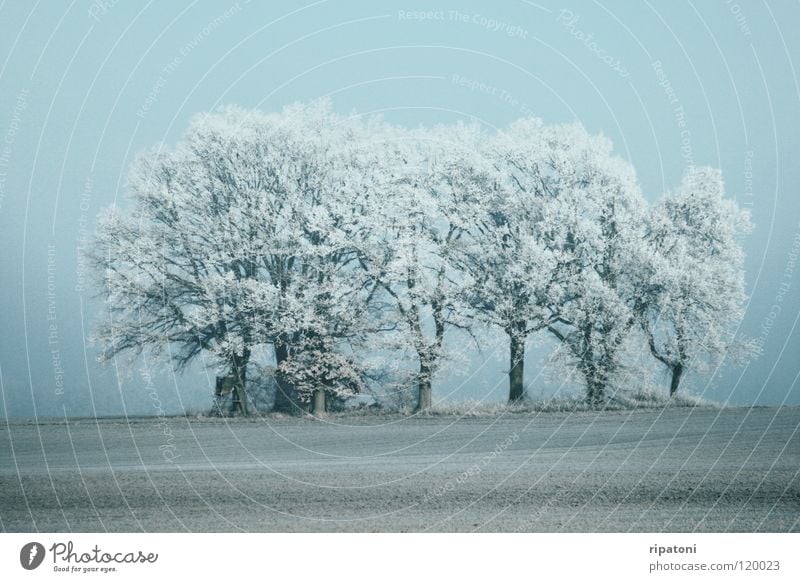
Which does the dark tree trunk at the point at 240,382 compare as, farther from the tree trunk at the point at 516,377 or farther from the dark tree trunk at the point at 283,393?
the tree trunk at the point at 516,377

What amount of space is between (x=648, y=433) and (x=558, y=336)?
3.35m

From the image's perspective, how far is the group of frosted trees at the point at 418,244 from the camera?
2028 cm

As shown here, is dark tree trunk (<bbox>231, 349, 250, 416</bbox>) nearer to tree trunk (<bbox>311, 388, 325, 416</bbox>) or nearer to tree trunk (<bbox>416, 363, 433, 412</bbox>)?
tree trunk (<bbox>311, 388, 325, 416</bbox>)

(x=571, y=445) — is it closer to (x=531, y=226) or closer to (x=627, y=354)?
(x=627, y=354)

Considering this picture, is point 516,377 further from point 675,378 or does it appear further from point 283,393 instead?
point 283,393

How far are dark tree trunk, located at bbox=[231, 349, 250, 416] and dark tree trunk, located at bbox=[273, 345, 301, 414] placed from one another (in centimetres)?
71

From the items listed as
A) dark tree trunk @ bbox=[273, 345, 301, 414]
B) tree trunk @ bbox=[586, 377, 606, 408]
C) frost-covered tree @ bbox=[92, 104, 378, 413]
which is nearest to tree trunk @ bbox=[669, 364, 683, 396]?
tree trunk @ bbox=[586, 377, 606, 408]

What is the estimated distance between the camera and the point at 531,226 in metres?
21.2

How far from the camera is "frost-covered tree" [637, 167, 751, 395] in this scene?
1980 cm

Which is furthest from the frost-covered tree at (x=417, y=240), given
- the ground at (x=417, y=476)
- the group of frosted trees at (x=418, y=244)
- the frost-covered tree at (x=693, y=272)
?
the frost-covered tree at (x=693, y=272)
